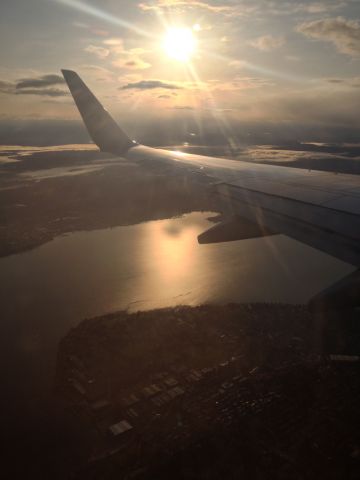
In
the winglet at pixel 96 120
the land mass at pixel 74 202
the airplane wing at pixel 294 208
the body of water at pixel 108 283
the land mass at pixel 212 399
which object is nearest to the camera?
the airplane wing at pixel 294 208

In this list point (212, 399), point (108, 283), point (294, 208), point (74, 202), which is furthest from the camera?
point (74, 202)

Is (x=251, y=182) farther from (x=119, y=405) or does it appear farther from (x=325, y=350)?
(x=325, y=350)

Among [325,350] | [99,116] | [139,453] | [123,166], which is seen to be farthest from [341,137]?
[139,453]

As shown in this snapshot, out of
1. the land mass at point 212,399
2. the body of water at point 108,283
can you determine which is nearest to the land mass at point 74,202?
the body of water at point 108,283

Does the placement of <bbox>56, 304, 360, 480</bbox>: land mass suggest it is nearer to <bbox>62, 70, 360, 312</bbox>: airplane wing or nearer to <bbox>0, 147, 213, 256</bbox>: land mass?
<bbox>62, 70, 360, 312</bbox>: airplane wing

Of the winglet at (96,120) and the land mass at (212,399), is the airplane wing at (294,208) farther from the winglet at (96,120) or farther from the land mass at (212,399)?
the land mass at (212,399)

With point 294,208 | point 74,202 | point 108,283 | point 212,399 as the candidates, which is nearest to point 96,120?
point 294,208

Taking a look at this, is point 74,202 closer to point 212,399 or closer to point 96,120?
point 96,120
